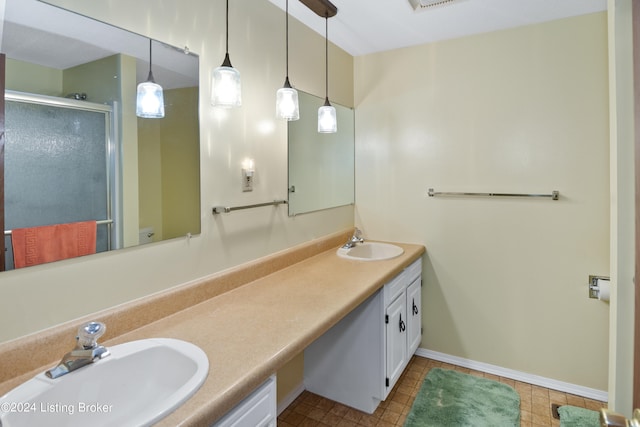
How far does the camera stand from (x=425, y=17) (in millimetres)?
2146

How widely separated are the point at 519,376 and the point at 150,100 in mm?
2673

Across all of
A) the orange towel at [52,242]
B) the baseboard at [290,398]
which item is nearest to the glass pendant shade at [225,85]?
the orange towel at [52,242]

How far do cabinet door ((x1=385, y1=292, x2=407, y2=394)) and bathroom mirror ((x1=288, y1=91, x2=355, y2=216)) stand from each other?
31.4 inches

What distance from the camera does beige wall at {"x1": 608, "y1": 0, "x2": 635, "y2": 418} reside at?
2.89 feet

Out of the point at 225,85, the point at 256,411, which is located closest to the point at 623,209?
the point at 256,411

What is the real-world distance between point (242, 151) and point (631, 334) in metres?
1.57

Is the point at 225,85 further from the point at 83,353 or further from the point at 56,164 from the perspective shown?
the point at 83,353

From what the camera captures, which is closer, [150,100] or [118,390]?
[118,390]

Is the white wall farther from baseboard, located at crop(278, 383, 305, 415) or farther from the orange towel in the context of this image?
baseboard, located at crop(278, 383, 305, 415)

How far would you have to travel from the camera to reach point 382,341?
1.98 meters

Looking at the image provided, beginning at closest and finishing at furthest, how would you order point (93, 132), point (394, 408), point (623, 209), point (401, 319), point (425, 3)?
point (623, 209) → point (93, 132) → point (425, 3) → point (394, 408) → point (401, 319)

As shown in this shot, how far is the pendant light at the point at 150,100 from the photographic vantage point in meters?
1.31

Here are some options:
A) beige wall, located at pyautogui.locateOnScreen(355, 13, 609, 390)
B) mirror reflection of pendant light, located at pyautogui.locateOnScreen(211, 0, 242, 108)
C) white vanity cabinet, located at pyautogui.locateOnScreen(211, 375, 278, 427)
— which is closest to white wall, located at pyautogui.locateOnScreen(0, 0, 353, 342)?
mirror reflection of pendant light, located at pyautogui.locateOnScreen(211, 0, 242, 108)

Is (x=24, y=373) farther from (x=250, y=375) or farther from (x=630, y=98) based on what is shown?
(x=630, y=98)
